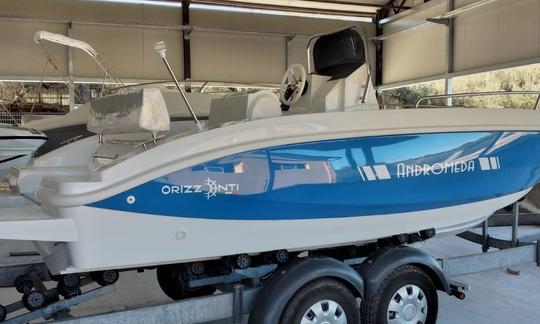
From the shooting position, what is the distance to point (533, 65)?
9.95 meters

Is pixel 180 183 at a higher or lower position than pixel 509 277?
higher

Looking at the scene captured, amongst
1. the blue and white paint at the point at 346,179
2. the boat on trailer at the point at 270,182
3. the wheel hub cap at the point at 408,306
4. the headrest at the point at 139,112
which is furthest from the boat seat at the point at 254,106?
the wheel hub cap at the point at 408,306

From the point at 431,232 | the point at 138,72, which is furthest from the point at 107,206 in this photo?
the point at 138,72

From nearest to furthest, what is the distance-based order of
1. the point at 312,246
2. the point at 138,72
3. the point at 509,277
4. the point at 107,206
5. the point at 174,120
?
the point at 107,206 < the point at 312,246 < the point at 509,277 < the point at 174,120 < the point at 138,72

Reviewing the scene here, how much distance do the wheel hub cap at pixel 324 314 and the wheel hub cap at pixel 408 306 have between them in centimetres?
32

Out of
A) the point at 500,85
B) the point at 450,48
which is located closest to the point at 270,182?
the point at 500,85

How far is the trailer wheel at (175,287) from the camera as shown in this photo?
300 centimetres

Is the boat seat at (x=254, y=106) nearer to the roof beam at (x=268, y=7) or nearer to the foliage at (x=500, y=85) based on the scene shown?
the foliage at (x=500, y=85)

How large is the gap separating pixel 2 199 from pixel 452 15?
1107 centimetres

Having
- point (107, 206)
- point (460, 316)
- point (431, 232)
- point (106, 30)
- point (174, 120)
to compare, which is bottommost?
point (460, 316)

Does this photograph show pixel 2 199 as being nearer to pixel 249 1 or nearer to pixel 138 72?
pixel 138 72

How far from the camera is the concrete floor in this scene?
314 cm

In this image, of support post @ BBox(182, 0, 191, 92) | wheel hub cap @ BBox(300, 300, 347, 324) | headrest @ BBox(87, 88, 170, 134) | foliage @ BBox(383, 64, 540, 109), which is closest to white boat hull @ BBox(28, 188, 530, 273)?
wheel hub cap @ BBox(300, 300, 347, 324)

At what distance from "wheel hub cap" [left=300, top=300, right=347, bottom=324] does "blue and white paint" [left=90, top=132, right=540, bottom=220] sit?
40 cm
